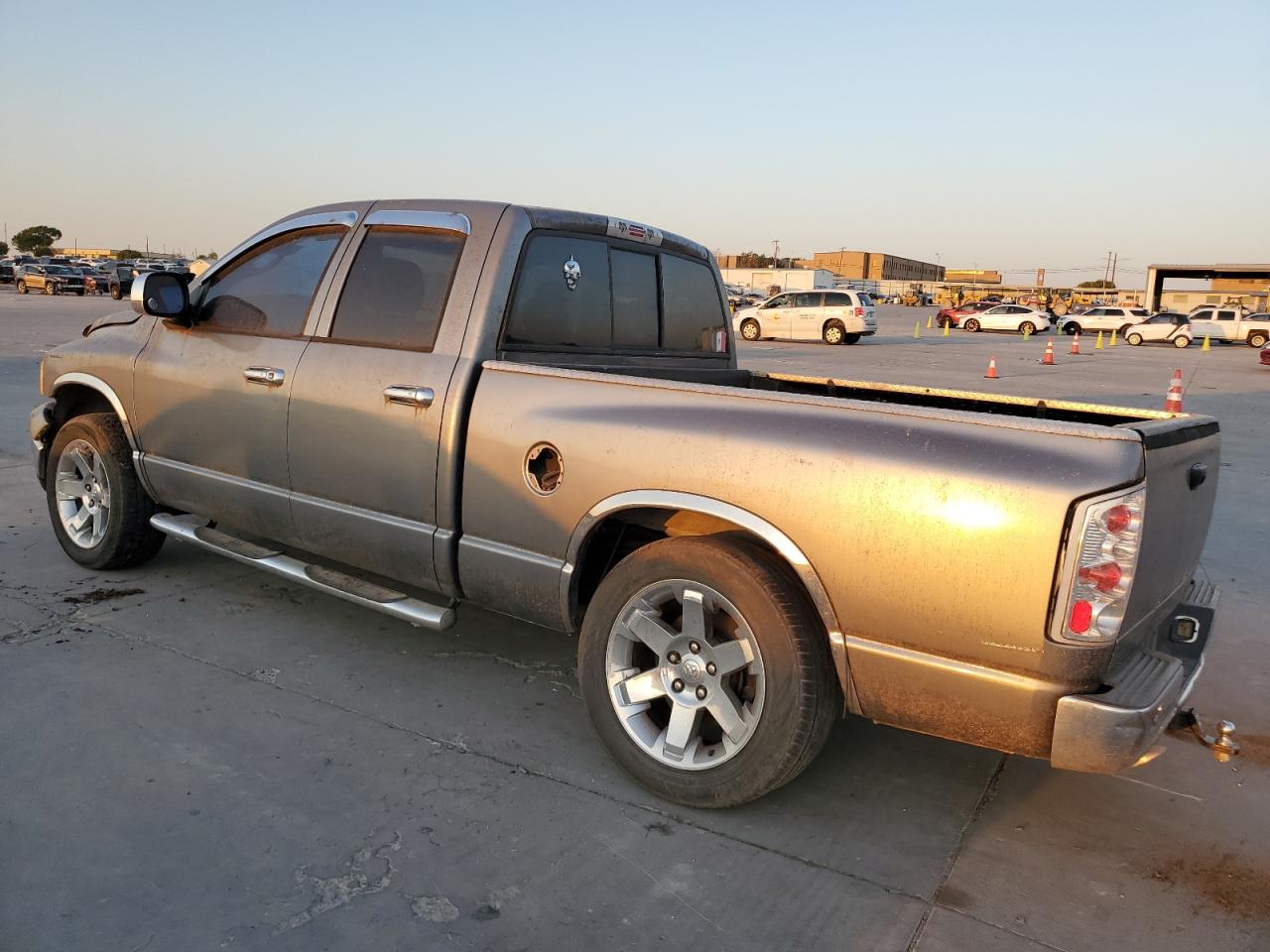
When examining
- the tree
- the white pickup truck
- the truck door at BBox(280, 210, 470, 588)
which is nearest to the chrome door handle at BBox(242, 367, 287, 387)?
the truck door at BBox(280, 210, 470, 588)

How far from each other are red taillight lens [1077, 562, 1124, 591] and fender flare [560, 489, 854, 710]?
0.67 metres

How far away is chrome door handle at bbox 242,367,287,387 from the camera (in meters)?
4.13

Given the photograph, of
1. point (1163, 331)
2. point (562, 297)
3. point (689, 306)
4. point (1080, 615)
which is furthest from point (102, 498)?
point (1163, 331)

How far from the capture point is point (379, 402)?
12.4 feet

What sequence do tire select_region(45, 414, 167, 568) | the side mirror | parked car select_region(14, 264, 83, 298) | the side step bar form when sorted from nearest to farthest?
1. the side step bar
2. the side mirror
3. tire select_region(45, 414, 167, 568)
4. parked car select_region(14, 264, 83, 298)

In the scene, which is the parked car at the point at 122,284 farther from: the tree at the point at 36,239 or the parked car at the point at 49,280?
the tree at the point at 36,239

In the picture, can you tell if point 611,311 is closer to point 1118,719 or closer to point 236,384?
point 236,384

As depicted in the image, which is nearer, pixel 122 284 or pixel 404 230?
pixel 404 230

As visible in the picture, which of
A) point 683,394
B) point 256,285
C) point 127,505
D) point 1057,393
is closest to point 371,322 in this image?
point 256,285

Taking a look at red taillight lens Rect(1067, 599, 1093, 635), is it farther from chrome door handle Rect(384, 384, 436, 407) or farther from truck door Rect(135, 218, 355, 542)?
truck door Rect(135, 218, 355, 542)

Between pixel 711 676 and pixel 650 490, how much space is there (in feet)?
2.03

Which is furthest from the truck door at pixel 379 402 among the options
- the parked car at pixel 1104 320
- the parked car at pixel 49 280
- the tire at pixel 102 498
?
the parked car at pixel 49 280

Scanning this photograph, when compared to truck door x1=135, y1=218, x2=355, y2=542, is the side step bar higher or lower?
lower

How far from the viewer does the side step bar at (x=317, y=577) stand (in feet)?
12.2
